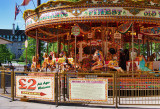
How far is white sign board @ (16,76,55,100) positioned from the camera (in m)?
8.38

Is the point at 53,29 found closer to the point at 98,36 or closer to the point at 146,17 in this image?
the point at 98,36

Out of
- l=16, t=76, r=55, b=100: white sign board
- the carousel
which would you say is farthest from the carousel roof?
l=16, t=76, r=55, b=100: white sign board

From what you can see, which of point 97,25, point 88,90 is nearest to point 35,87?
point 88,90

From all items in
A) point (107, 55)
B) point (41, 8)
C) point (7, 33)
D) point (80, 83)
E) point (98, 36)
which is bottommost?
point (80, 83)

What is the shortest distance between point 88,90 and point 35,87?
2.20m

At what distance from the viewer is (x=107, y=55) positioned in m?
15.5

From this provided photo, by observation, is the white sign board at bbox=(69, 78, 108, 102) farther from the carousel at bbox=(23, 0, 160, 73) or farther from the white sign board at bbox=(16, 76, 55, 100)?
the carousel at bbox=(23, 0, 160, 73)

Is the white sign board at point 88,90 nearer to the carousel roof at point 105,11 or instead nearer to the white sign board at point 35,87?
the white sign board at point 35,87

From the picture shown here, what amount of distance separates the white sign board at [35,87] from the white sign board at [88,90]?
825mm

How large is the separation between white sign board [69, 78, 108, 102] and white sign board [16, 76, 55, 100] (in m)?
0.82

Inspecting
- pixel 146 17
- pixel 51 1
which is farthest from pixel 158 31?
pixel 51 1

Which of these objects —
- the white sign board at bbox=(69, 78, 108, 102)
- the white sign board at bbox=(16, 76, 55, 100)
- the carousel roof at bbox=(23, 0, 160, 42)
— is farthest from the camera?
the carousel roof at bbox=(23, 0, 160, 42)

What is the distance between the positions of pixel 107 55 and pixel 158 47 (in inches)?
1206

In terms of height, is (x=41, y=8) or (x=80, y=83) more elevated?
(x=41, y=8)
